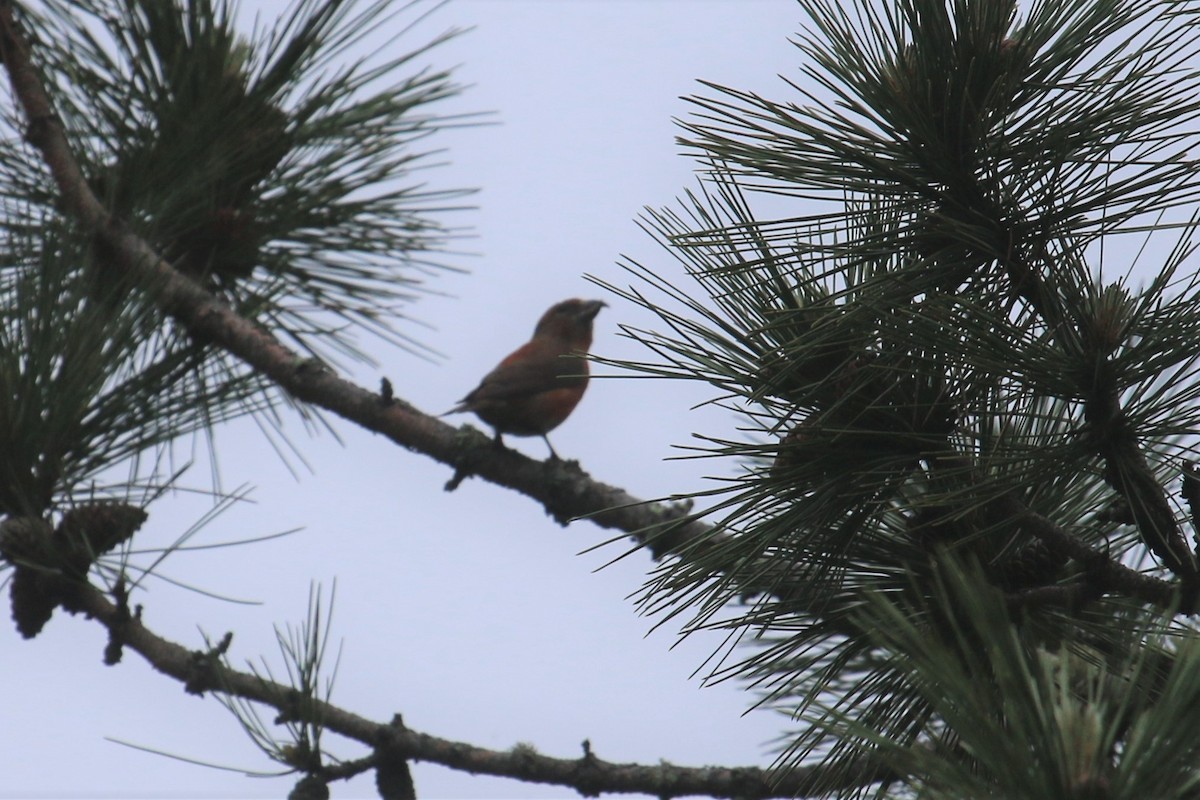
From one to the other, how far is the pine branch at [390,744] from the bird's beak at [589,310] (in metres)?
4.61

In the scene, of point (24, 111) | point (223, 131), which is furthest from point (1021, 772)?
point (24, 111)

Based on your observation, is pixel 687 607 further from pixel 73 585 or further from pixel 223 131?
pixel 223 131

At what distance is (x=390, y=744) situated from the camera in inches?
99.4

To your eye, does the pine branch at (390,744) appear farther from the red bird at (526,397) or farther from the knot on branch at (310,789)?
the red bird at (526,397)

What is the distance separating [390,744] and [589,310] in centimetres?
475

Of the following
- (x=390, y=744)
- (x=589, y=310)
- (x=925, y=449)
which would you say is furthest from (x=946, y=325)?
(x=589, y=310)

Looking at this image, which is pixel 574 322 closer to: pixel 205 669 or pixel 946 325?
Answer: pixel 205 669

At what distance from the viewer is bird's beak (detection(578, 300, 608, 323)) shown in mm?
7051

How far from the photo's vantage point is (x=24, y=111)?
11.1 ft

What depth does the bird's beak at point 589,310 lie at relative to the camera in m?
7.05

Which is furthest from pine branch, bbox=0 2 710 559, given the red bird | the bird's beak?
the bird's beak

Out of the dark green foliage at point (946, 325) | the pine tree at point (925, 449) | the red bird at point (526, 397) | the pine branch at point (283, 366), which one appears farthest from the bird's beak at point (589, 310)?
the dark green foliage at point (946, 325)

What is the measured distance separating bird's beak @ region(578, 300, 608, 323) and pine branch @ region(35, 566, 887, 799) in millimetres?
4605

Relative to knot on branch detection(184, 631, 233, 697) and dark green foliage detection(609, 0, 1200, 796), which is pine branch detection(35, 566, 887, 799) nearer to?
knot on branch detection(184, 631, 233, 697)
